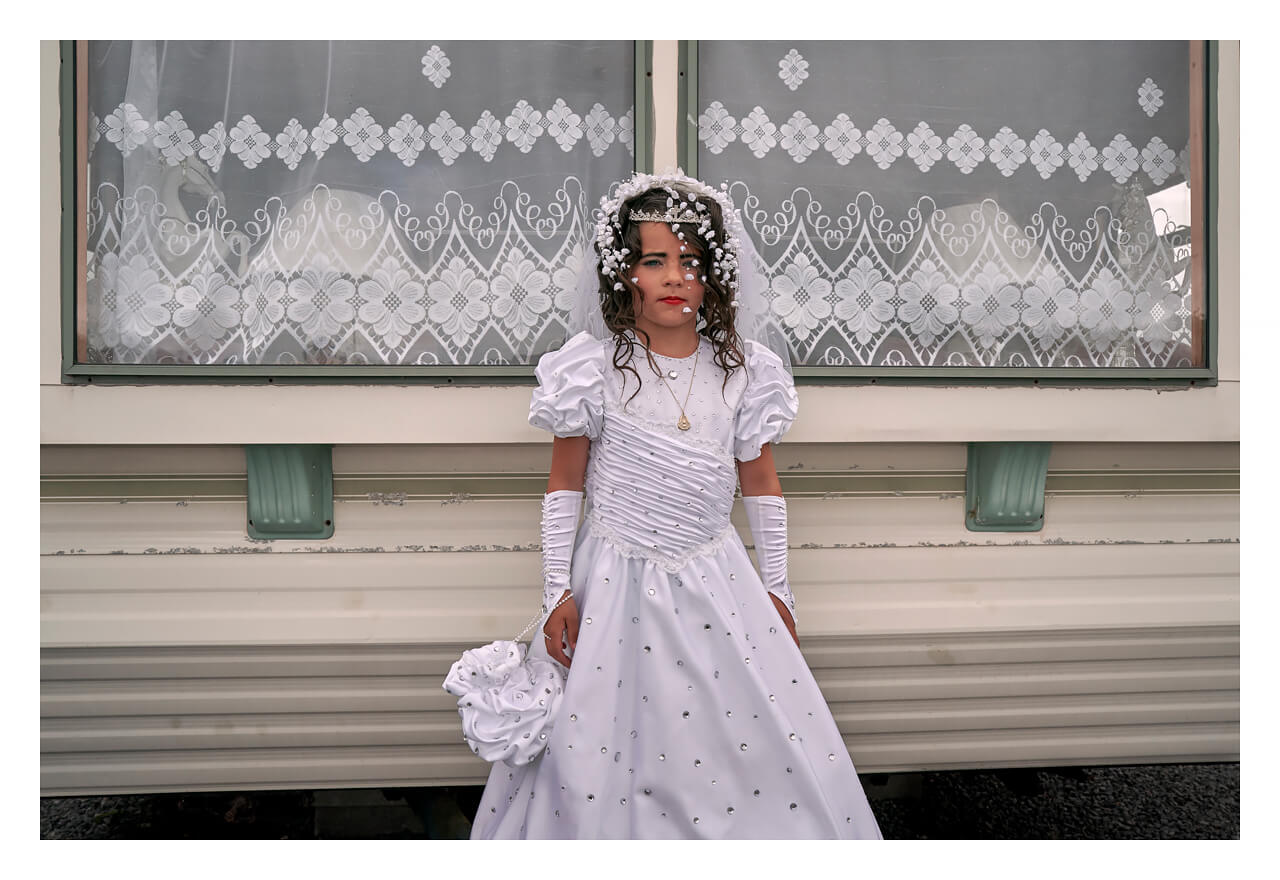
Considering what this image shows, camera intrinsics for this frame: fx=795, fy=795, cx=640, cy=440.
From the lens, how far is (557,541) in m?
1.95

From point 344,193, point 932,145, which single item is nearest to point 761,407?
point 932,145

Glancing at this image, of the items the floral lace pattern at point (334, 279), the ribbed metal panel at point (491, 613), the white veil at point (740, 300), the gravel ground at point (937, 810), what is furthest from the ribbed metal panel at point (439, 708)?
the white veil at point (740, 300)

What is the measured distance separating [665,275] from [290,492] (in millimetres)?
1365

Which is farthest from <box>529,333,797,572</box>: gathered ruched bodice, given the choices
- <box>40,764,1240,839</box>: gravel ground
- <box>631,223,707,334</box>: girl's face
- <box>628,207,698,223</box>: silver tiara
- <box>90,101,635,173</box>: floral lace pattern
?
<box>40,764,1240,839</box>: gravel ground

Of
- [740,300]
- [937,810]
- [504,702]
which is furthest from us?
[937,810]

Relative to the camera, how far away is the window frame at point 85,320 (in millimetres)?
2344

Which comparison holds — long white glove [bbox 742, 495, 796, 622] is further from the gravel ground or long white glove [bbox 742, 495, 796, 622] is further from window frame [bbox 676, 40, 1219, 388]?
the gravel ground

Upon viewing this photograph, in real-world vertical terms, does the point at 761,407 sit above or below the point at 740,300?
below

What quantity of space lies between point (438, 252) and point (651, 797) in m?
1.65

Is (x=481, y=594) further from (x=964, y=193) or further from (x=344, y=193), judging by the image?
(x=964, y=193)

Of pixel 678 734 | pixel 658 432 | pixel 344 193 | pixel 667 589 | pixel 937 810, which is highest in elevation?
pixel 344 193

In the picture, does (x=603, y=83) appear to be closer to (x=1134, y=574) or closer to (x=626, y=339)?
(x=626, y=339)

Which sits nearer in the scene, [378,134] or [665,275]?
[665,275]

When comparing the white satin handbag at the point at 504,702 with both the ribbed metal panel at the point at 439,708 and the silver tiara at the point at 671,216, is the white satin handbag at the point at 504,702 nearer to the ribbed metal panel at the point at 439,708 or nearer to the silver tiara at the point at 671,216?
the ribbed metal panel at the point at 439,708
